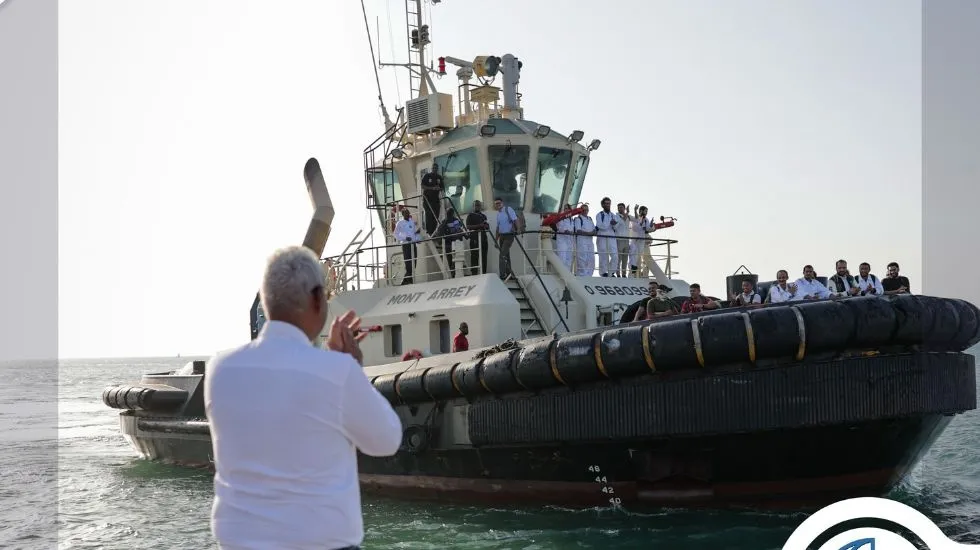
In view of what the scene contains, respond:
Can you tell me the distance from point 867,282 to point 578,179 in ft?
12.4

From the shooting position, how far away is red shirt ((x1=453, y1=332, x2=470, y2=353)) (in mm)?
8625

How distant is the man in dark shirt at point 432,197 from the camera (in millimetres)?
10438

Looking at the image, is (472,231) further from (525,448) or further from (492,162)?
(525,448)

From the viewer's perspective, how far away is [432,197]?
10.5m

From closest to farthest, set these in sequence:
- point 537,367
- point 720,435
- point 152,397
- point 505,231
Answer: point 720,435, point 537,367, point 505,231, point 152,397

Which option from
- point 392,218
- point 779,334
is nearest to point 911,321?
point 779,334

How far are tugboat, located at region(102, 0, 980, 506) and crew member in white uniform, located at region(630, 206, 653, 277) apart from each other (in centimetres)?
50

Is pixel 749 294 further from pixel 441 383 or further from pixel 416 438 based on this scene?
pixel 416 438

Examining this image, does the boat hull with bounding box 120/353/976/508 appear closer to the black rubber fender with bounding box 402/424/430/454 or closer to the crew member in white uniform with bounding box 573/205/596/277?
the black rubber fender with bounding box 402/424/430/454

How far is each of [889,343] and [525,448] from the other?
113 inches

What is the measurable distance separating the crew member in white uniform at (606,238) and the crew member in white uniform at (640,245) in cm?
26

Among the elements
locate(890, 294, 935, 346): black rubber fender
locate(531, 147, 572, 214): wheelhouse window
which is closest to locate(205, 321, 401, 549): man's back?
locate(890, 294, 935, 346): black rubber fender

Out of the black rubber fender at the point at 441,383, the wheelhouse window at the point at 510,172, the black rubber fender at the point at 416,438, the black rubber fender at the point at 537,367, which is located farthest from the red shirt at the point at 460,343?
the wheelhouse window at the point at 510,172

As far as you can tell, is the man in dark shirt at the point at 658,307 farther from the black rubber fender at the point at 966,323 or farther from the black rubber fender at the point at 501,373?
the black rubber fender at the point at 966,323
